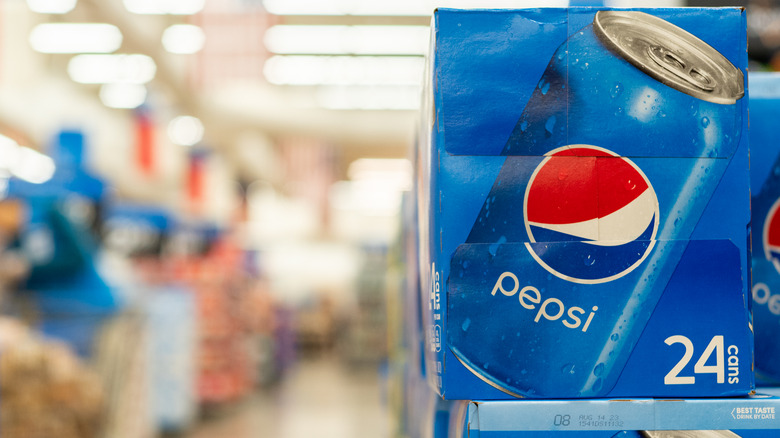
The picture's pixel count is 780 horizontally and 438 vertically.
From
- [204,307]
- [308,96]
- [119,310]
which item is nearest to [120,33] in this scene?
[204,307]

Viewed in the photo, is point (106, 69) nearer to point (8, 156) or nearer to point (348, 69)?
point (8, 156)

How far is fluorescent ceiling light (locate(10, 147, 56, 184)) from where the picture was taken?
8.85 meters

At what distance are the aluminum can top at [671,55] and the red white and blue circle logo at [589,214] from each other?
0.16 metres

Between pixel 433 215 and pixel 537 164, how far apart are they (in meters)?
0.19

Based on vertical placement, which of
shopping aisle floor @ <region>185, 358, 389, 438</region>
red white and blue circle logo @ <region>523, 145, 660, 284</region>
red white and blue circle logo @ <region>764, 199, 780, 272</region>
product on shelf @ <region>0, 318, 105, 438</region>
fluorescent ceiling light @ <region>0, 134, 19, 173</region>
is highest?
red white and blue circle logo @ <region>523, 145, 660, 284</region>

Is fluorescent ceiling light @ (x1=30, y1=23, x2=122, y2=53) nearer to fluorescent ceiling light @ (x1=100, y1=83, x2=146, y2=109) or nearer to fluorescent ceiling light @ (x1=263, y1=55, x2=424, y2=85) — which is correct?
fluorescent ceiling light @ (x1=100, y1=83, x2=146, y2=109)

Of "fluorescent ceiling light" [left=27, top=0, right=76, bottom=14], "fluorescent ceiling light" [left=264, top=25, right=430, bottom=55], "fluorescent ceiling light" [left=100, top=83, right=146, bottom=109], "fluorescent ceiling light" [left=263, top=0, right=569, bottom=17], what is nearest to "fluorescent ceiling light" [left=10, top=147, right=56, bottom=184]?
"fluorescent ceiling light" [left=27, top=0, right=76, bottom=14]

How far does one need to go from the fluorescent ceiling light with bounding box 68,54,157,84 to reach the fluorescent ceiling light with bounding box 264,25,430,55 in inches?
85.9

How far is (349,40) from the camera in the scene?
1130 centimetres

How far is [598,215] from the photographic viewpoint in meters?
1.15

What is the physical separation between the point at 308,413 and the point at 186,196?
10.7 ft

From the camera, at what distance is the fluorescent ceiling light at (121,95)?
1272 centimetres

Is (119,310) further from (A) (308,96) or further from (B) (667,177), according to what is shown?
(A) (308,96)

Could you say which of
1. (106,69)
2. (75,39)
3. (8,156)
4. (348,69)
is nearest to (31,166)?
(8,156)
